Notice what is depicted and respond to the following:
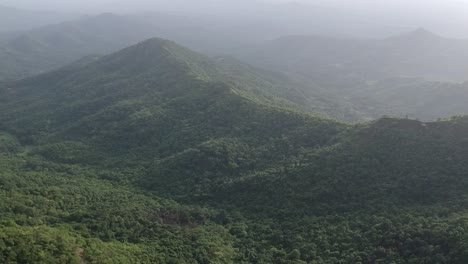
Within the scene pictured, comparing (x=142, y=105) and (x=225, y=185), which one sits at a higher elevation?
(x=142, y=105)

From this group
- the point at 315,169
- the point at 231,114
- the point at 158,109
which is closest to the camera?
the point at 315,169

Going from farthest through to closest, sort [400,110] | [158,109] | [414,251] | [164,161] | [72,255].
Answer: [400,110] < [158,109] < [164,161] < [414,251] < [72,255]

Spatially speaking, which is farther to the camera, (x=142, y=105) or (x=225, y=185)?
(x=142, y=105)

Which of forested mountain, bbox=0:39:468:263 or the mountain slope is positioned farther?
the mountain slope

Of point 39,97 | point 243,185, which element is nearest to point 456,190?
point 243,185

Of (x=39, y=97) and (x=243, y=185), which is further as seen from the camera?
(x=39, y=97)

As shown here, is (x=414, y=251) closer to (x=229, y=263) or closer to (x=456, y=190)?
(x=456, y=190)

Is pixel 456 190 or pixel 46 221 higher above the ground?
pixel 456 190

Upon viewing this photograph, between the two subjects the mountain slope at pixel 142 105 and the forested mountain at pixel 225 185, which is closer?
the forested mountain at pixel 225 185
